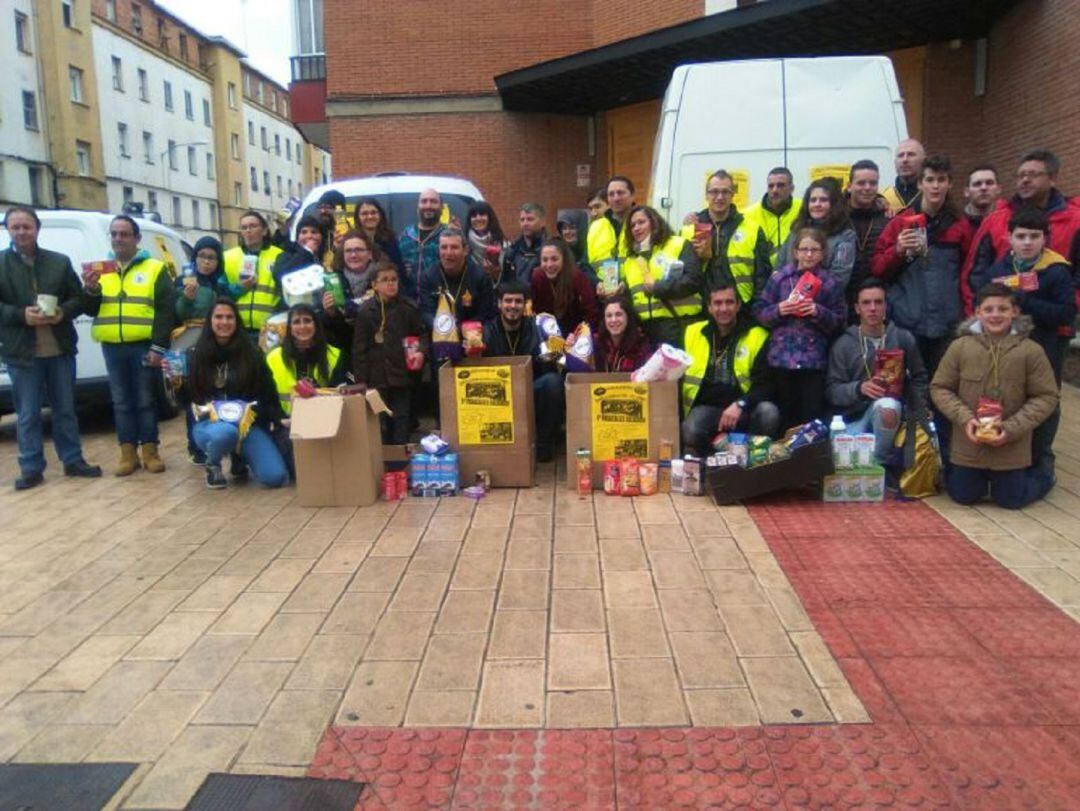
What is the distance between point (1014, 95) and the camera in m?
10.8

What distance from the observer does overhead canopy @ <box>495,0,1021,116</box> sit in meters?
10.5

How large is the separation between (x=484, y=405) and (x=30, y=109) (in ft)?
123

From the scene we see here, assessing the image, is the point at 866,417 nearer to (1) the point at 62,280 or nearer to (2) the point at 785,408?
(2) the point at 785,408

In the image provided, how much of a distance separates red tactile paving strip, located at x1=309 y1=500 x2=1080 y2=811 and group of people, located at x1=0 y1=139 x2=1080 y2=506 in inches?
76.8

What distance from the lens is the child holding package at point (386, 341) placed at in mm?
6039

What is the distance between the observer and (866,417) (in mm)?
5480

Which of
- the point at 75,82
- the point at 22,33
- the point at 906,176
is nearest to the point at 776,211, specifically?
the point at 906,176

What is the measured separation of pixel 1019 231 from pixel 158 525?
5.48 metres

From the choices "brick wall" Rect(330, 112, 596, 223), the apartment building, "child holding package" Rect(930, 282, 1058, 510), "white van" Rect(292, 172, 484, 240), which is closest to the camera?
"child holding package" Rect(930, 282, 1058, 510)

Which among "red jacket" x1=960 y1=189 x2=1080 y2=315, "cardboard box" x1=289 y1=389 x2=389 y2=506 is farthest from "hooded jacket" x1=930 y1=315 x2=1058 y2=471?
"cardboard box" x1=289 y1=389 x2=389 y2=506

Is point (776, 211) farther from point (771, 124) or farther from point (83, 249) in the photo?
point (83, 249)

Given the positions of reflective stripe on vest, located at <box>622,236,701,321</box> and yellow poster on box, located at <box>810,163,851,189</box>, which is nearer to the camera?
reflective stripe on vest, located at <box>622,236,701,321</box>

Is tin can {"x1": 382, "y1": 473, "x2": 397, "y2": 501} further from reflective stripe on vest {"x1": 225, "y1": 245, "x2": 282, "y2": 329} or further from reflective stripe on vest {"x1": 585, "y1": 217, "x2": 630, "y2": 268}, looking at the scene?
reflective stripe on vest {"x1": 585, "y1": 217, "x2": 630, "y2": 268}

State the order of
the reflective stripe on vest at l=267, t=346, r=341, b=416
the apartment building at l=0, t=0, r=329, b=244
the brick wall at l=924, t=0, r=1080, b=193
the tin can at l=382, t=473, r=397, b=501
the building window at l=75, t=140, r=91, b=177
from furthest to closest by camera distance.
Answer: the building window at l=75, t=140, r=91, b=177 → the apartment building at l=0, t=0, r=329, b=244 → the brick wall at l=924, t=0, r=1080, b=193 → the reflective stripe on vest at l=267, t=346, r=341, b=416 → the tin can at l=382, t=473, r=397, b=501
